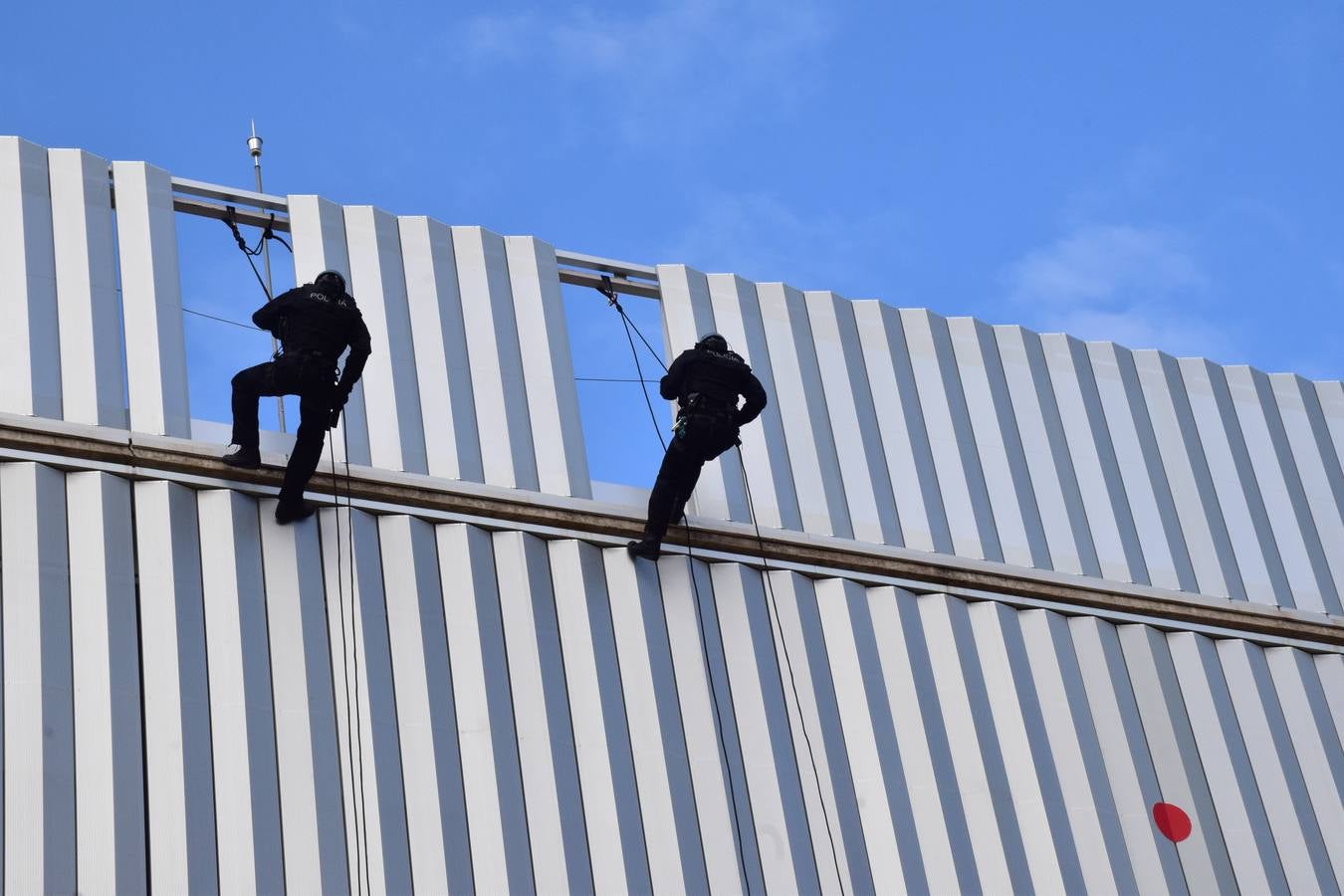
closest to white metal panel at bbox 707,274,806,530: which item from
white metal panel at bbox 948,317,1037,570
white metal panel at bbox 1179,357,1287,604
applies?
white metal panel at bbox 948,317,1037,570

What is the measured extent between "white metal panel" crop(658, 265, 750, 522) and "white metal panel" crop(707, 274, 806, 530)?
3.0 inches

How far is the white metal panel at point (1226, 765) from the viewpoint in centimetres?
1458

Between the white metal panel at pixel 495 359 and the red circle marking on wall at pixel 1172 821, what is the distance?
5268 mm

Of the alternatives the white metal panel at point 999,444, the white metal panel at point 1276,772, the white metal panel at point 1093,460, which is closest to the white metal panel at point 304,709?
the white metal panel at point 999,444

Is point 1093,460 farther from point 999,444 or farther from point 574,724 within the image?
point 574,724

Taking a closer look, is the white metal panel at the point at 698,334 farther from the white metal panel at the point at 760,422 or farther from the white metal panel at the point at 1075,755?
the white metal panel at the point at 1075,755

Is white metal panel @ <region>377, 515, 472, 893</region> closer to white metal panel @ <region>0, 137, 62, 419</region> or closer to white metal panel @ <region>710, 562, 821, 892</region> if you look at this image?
white metal panel @ <region>710, 562, 821, 892</region>

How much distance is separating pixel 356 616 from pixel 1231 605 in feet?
24.8

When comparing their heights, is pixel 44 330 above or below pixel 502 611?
above

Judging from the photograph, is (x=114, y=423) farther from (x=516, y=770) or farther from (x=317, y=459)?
(x=516, y=770)

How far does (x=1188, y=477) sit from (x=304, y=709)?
27.3 feet

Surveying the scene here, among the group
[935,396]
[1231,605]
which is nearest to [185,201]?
[935,396]

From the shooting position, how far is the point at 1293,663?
52.2 feet

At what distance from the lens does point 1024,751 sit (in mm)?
14242
